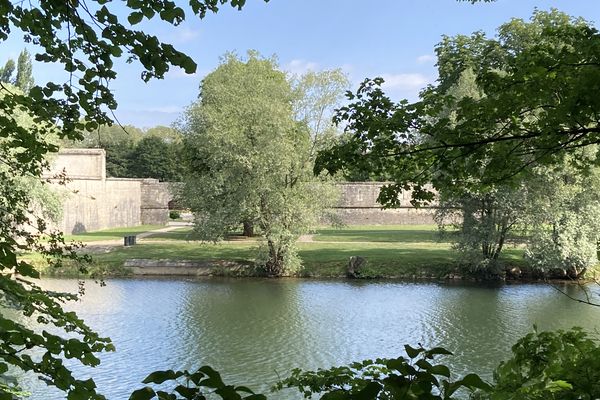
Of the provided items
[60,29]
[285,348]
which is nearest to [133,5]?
[60,29]

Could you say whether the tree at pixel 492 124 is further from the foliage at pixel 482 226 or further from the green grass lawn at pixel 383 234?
the green grass lawn at pixel 383 234

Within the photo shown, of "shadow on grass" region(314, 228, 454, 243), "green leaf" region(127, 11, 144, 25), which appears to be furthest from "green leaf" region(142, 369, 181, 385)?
"shadow on grass" region(314, 228, 454, 243)

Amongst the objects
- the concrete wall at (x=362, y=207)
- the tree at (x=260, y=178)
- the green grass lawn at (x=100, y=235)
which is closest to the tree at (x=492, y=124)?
the tree at (x=260, y=178)

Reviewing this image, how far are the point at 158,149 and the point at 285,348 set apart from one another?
130 feet

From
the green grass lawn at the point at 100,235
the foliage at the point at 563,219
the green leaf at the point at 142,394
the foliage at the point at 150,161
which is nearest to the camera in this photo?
the green leaf at the point at 142,394

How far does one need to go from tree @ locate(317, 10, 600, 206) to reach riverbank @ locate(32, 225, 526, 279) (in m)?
15.0

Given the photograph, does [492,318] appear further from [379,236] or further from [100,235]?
[100,235]

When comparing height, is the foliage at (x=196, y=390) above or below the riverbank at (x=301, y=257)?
above

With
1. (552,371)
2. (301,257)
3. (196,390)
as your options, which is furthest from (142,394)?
(301,257)

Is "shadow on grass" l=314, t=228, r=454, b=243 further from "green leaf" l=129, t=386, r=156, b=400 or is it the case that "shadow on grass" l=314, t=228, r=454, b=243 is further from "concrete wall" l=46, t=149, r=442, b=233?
"green leaf" l=129, t=386, r=156, b=400

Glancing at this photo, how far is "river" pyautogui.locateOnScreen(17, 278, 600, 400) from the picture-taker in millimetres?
10016

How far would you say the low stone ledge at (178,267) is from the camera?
20188 millimetres

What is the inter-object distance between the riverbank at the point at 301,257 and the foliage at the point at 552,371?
53.2 ft

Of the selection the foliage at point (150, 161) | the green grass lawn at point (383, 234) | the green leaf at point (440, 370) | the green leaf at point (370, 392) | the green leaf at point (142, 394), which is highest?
the foliage at point (150, 161)
